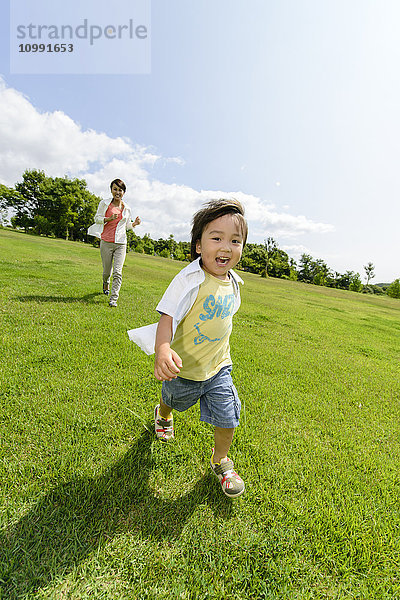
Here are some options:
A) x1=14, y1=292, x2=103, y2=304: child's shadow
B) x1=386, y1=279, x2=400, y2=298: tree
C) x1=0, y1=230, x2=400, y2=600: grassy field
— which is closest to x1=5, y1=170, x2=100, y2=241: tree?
x1=14, y1=292, x2=103, y2=304: child's shadow

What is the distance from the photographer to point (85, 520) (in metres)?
1.54

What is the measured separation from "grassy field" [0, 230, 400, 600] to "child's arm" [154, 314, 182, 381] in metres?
0.88

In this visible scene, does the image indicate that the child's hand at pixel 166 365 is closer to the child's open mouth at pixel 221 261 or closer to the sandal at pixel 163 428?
the child's open mouth at pixel 221 261

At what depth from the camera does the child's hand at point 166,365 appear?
5.08 feet

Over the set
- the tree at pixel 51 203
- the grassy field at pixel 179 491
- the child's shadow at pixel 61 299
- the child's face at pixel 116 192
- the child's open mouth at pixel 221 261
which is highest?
the tree at pixel 51 203

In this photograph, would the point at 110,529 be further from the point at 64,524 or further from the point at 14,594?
the point at 14,594

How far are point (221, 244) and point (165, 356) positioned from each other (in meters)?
0.86

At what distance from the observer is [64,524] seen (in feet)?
4.91

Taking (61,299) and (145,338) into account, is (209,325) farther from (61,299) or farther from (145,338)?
(61,299)

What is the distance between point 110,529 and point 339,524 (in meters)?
1.45

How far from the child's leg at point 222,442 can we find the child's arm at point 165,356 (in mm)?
721

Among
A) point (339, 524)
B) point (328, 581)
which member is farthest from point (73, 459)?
point (339, 524)

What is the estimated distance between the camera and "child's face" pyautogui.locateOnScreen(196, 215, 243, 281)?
1.85 metres

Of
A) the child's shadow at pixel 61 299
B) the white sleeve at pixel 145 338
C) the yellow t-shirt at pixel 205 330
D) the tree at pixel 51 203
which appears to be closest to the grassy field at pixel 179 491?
the yellow t-shirt at pixel 205 330
